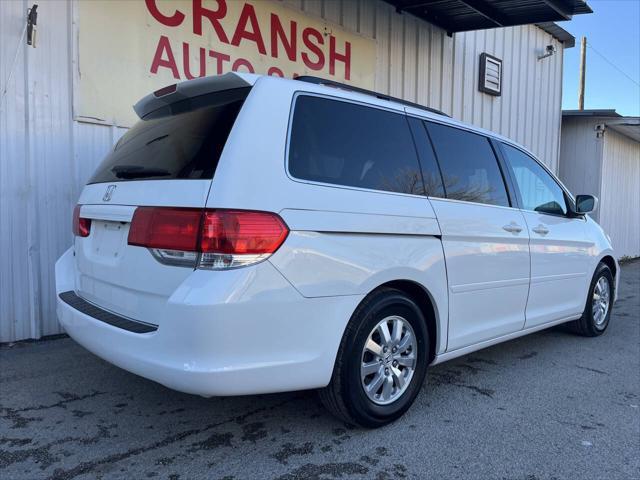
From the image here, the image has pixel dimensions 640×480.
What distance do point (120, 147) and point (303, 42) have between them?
3.74 metres

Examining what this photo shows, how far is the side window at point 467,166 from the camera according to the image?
3480 millimetres

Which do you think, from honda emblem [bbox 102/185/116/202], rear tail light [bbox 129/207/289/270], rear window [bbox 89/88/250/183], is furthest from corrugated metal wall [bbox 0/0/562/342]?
rear tail light [bbox 129/207/289/270]

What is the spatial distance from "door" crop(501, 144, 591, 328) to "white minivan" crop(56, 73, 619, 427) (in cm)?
53

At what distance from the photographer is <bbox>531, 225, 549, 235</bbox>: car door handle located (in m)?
4.16

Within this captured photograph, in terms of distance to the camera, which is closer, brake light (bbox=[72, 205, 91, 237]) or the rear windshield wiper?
the rear windshield wiper

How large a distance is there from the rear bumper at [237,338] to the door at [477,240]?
3.58 ft

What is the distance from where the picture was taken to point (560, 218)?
4.62 m

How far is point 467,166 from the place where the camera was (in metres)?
3.70

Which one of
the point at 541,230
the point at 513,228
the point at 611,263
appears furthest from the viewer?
the point at 611,263

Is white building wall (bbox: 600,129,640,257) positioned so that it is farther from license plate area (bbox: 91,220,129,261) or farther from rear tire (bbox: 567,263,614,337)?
license plate area (bbox: 91,220,129,261)

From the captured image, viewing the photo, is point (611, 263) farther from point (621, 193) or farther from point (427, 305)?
point (621, 193)

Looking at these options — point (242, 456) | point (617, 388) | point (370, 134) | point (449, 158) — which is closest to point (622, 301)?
point (617, 388)

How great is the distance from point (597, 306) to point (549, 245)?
1.49 metres

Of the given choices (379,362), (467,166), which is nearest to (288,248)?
(379,362)
